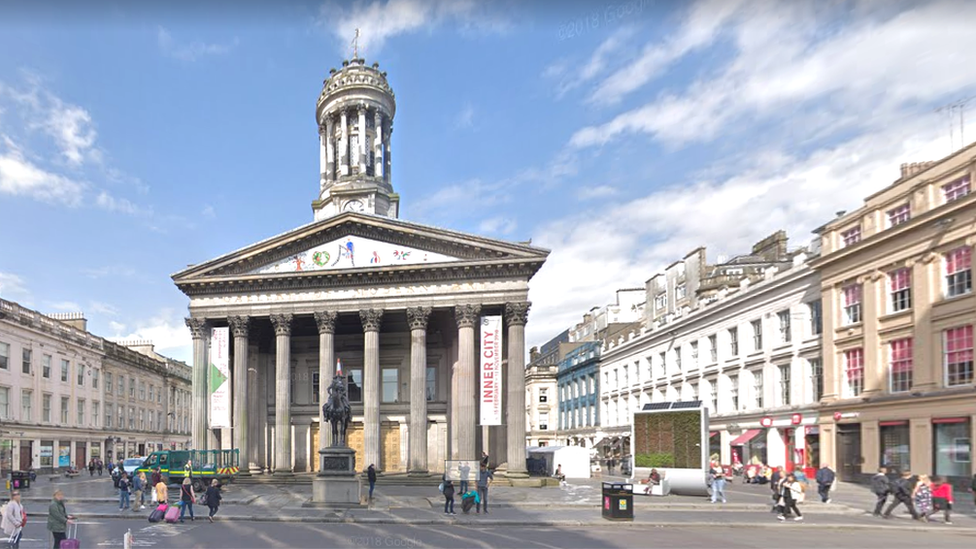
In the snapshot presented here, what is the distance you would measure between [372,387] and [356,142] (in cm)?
2065

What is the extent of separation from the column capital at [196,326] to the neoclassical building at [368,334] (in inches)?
3.8

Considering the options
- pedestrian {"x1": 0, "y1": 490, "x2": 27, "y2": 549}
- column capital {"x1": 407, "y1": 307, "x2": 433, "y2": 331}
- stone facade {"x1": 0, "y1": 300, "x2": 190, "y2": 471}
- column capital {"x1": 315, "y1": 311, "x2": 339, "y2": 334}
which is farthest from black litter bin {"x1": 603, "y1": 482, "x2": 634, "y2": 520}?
stone facade {"x1": 0, "y1": 300, "x2": 190, "y2": 471}

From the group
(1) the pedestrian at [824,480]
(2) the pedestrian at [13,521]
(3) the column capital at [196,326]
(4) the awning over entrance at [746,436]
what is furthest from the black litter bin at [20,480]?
Answer: (4) the awning over entrance at [746,436]

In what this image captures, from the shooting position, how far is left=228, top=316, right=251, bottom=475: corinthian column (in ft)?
123

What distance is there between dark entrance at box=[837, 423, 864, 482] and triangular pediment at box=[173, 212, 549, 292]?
57.4ft

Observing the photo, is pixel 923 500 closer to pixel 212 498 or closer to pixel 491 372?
pixel 491 372

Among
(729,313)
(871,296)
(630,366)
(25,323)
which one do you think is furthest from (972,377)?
(25,323)

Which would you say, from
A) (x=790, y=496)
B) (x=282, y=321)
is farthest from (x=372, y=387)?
(x=790, y=496)

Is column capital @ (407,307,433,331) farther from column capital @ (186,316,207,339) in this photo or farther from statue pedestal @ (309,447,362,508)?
column capital @ (186,316,207,339)

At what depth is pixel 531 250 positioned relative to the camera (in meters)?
35.8

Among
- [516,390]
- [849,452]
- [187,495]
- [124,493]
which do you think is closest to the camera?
[187,495]

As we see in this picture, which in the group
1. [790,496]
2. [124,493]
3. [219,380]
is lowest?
[124,493]

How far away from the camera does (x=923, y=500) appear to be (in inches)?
842

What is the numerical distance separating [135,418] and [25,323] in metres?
21.7
